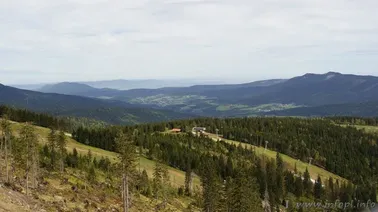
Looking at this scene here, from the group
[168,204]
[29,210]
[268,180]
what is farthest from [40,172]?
[268,180]

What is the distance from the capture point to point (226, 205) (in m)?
98.8

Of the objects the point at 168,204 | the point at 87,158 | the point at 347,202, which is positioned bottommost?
the point at 347,202

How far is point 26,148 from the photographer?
3644 inches

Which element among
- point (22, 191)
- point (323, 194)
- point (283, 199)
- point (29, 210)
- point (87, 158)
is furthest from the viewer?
point (323, 194)

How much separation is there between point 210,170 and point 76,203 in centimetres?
4735

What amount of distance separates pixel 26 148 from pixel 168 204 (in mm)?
41678

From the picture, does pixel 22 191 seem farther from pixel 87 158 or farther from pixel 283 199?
pixel 283 199

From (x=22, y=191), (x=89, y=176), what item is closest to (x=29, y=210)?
(x=22, y=191)

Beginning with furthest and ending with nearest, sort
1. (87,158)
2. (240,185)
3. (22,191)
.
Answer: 1. (87,158)
2. (240,185)
3. (22,191)

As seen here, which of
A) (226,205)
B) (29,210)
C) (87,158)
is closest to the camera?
(29,210)

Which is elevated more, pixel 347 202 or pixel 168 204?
pixel 168 204

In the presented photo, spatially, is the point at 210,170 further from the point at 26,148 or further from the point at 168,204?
the point at 26,148

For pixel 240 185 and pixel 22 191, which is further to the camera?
pixel 240 185

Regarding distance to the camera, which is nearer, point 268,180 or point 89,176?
point 89,176
